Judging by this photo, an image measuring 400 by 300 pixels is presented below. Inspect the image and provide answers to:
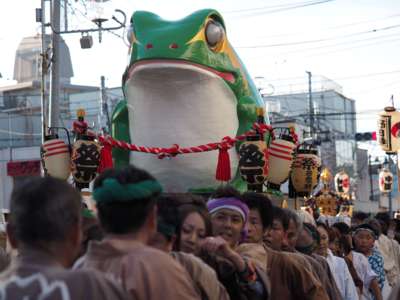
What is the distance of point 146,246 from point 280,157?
682 cm

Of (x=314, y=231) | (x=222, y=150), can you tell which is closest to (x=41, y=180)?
(x=314, y=231)

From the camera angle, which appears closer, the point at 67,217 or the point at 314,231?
the point at 67,217

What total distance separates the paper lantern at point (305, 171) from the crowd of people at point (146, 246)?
4.40 m

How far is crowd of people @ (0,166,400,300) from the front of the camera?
301cm

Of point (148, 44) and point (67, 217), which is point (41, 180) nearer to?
point (67, 217)

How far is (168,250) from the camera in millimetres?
4027

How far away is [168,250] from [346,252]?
5.94 metres

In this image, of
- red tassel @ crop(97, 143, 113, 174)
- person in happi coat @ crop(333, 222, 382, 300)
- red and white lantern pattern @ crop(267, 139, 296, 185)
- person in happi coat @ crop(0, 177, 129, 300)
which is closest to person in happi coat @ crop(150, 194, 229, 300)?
person in happi coat @ crop(0, 177, 129, 300)

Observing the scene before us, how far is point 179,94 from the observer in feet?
33.2

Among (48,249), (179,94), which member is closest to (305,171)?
(179,94)

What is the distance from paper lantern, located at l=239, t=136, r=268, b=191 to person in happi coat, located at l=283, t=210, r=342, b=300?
2586 millimetres

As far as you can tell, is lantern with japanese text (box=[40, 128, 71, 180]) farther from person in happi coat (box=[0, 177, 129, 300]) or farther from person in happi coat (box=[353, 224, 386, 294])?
person in happi coat (box=[0, 177, 129, 300])

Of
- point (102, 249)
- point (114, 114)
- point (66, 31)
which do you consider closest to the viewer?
point (102, 249)

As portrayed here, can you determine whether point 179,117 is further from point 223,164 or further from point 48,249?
point 48,249
